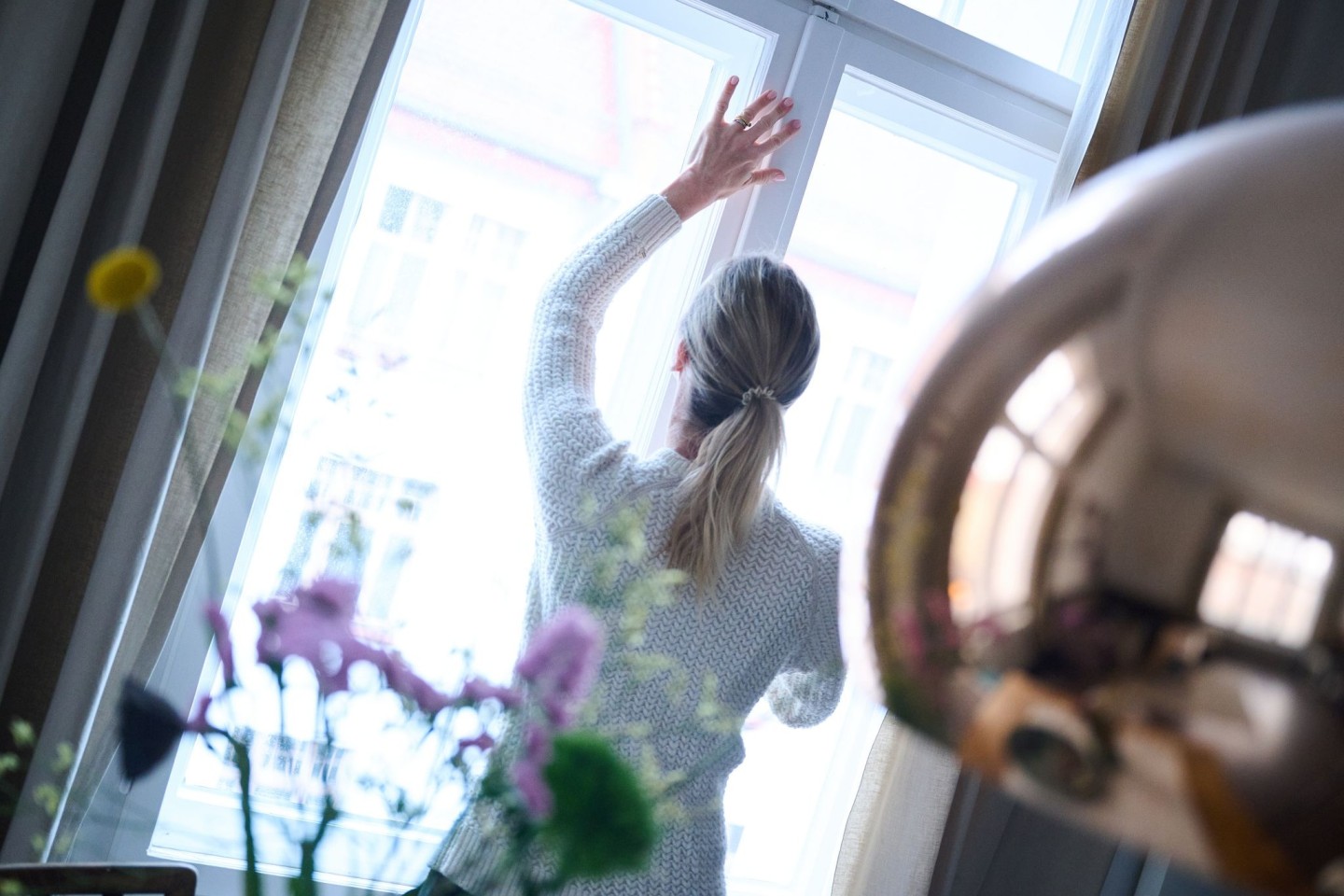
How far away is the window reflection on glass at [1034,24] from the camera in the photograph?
210 centimetres

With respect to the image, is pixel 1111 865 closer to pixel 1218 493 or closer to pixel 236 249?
pixel 236 249

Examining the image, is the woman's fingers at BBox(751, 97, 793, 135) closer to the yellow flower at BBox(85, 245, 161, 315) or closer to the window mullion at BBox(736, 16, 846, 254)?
the window mullion at BBox(736, 16, 846, 254)

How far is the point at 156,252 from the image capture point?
150 centimetres

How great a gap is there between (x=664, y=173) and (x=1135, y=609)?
5.63ft

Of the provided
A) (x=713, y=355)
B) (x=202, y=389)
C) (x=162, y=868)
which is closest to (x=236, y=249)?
(x=202, y=389)

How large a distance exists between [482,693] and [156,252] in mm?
1207

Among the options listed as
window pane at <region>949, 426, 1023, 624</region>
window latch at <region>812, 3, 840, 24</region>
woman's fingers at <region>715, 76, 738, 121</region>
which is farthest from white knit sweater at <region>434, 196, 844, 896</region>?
window pane at <region>949, 426, 1023, 624</region>

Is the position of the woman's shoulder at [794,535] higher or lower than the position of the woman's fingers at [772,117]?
lower

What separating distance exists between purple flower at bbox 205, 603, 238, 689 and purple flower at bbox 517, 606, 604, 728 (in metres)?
0.14

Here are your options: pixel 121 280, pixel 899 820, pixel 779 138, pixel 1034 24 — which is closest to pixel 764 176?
pixel 779 138

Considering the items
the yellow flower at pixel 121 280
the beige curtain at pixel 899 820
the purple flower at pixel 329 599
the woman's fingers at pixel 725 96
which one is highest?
the woman's fingers at pixel 725 96

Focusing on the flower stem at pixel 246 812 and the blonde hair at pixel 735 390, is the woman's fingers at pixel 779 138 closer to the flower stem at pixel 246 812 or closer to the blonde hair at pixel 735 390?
the blonde hair at pixel 735 390

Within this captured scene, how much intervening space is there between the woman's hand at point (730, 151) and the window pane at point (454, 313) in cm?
15

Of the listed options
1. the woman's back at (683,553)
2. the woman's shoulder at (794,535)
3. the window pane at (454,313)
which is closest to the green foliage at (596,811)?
the woman's back at (683,553)
